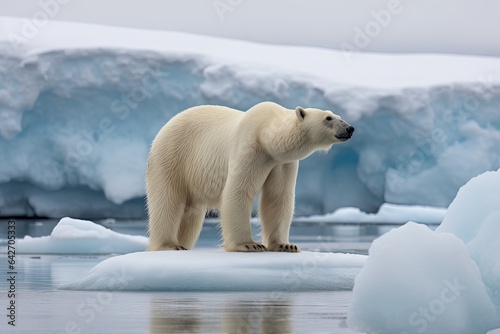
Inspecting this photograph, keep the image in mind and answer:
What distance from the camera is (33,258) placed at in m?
13.3

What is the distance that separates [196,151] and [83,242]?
6286 millimetres

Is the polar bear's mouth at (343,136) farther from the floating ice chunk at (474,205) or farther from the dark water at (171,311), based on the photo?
the floating ice chunk at (474,205)

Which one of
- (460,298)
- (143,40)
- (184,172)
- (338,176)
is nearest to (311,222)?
(338,176)

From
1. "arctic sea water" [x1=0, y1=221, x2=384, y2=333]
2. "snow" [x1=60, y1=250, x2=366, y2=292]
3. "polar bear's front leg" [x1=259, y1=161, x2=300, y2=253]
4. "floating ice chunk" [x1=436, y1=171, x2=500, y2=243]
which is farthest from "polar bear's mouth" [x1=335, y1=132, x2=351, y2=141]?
"floating ice chunk" [x1=436, y1=171, x2=500, y2=243]

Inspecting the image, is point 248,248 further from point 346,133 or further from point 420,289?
point 420,289

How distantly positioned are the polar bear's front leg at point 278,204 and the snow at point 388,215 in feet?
62.1

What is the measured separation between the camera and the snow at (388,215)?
90.6 feet

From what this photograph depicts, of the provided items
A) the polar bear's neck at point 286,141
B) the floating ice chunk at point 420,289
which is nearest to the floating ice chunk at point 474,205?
the floating ice chunk at point 420,289

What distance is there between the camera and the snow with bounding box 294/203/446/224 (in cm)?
2762

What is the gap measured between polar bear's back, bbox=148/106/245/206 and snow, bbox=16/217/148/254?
5471 mm

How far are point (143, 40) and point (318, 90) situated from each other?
19.4ft

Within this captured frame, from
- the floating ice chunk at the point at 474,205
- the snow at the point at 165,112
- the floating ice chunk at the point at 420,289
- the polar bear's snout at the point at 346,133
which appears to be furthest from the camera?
the snow at the point at 165,112

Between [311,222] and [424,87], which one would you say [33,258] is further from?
[311,222]

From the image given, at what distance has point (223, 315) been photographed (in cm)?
580
